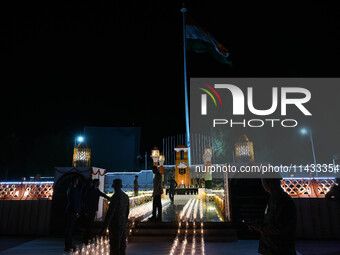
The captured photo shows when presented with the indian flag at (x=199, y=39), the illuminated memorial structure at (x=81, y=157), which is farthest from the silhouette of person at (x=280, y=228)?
the indian flag at (x=199, y=39)

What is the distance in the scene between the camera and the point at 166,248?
18.5ft

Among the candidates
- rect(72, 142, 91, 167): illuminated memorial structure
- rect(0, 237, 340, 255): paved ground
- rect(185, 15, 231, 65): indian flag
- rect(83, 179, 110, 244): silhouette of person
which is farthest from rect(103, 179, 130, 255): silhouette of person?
rect(185, 15, 231, 65): indian flag

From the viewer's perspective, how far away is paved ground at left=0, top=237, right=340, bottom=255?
5361mm

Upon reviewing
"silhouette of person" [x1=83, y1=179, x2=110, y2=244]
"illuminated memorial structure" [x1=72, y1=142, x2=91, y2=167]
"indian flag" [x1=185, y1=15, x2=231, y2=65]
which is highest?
"indian flag" [x1=185, y1=15, x2=231, y2=65]

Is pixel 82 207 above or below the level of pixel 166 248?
above

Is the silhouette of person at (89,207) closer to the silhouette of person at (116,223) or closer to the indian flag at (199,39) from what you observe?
the silhouette of person at (116,223)

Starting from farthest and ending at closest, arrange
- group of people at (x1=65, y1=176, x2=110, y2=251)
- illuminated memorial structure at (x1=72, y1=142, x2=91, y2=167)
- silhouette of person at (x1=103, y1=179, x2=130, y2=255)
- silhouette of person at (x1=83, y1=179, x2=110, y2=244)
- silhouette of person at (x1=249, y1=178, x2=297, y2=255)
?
1. illuminated memorial structure at (x1=72, y1=142, x2=91, y2=167)
2. silhouette of person at (x1=83, y1=179, x2=110, y2=244)
3. group of people at (x1=65, y1=176, x2=110, y2=251)
4. silhouette of person at (x1=103, y1=179, x2=130, y2=255)
5. silhouette of person at (x1=249, y1=178, x2=297, y2=255)

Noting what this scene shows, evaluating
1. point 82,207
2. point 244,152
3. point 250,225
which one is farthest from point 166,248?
point 244,152

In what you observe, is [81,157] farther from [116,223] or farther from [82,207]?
[116,223]

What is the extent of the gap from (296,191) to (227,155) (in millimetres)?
25733

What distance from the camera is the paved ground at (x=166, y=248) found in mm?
5361

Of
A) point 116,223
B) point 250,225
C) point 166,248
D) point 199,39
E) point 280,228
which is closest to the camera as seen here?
point 280,228

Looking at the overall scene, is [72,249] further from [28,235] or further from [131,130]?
[131,130]

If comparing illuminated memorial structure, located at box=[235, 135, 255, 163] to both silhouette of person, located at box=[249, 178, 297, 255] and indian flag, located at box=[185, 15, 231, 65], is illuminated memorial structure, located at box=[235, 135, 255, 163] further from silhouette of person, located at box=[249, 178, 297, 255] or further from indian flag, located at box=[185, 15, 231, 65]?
indian flag, located at box=[185, 15, 231, 65]
